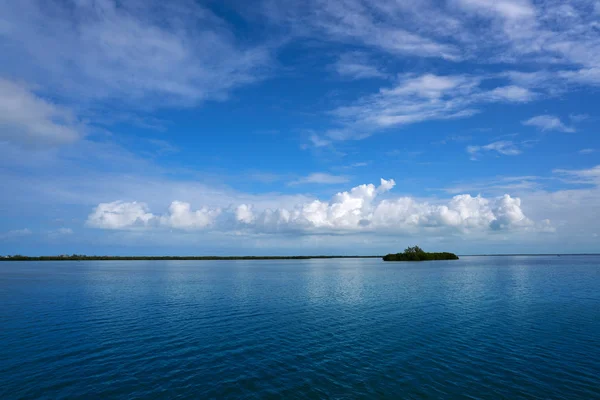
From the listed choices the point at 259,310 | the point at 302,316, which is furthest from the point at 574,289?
the point at 259,310

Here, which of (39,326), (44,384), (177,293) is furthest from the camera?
(177,293)

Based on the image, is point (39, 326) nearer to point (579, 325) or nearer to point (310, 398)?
point (310, 398)

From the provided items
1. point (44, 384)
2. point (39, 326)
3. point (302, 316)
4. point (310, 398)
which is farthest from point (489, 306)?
point (39, 326)

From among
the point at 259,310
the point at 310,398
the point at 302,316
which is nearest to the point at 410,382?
the point at 310,398

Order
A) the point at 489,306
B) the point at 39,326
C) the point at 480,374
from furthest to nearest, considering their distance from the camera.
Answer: the point at 489,306 → the point at 39,326 → the point at 480,374

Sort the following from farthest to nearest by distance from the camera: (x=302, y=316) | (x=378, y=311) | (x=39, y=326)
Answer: (x=378, y=311), (x=302, y=316), (x=39, y=326)

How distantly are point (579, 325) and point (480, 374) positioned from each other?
84.0ft

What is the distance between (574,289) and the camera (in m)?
73.1

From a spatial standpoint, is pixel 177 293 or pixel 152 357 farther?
pixel 177 293

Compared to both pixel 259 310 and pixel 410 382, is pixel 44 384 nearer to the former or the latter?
pixel 410 382

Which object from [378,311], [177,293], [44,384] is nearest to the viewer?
[44,384]

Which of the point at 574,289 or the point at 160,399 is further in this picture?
the point at 574,289

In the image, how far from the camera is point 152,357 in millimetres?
29109

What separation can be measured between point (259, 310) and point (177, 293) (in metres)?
27.8
